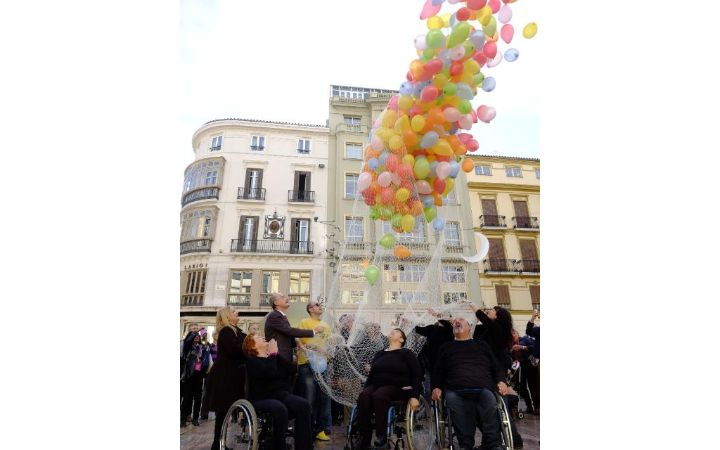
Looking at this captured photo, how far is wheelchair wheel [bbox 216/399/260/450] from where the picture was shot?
151cm

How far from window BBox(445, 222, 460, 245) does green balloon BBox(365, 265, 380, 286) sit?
44cm

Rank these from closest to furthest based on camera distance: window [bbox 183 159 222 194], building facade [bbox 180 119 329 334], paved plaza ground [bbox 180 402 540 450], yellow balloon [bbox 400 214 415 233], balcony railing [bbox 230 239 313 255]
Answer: yellow balloon [bbox 400 214 415 233]
paved plaza ground [bbox 180 402 540 450]
window [bbox 183 159 222 194]
building facade [bbox 180 119 329 334]
balcony railing [bbox 230 239 313 255]

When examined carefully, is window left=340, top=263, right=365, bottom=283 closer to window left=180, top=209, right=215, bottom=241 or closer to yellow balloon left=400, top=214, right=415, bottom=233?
yellow balloon left=400, top=214, right=415, bottom=233

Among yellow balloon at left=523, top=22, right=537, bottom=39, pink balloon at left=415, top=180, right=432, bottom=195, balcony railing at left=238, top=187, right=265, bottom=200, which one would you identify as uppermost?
yellow balloon at left=523, top=22, right=537, bottom=39

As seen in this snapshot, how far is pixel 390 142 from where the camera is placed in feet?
6.00

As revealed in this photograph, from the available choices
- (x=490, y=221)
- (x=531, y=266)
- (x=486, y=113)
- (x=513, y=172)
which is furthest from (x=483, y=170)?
(x=486, y=113)

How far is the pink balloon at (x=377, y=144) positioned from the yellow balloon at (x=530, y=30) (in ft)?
2.83

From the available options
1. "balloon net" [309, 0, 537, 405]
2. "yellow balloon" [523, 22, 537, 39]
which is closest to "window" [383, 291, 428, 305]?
"balloon net" [309, 0, 537, 405]

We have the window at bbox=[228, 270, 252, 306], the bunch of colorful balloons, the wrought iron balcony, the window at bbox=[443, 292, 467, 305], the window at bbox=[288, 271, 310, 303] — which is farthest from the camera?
the window at bbox=[288, 271, 310, 303]
